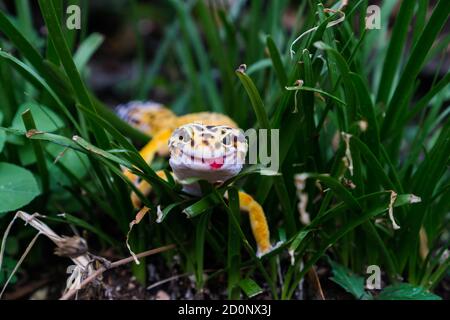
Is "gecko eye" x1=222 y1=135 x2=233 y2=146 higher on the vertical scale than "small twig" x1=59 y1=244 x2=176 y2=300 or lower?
higher

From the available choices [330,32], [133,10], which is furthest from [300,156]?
[133,10]

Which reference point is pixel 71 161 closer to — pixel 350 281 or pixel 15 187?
pixel 15 187

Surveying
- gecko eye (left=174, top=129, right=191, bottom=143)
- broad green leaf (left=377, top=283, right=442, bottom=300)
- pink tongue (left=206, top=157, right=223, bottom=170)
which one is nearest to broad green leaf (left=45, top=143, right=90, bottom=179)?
gecko eye (left=174, top=129, right=191, bottom=143)

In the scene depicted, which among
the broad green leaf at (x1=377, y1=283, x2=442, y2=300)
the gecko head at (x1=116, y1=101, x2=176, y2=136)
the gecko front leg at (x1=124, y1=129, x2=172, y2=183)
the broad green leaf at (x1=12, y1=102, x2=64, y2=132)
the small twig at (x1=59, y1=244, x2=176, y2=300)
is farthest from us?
the gecko head at (x1=116, y1=101, x2=176, y2=136)

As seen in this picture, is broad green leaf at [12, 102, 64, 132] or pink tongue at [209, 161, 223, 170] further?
broad green leaf at [12, 102, 64, 132]

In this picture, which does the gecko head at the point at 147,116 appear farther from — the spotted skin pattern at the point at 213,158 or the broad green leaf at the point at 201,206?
the broad green leaf at the point at 201,206

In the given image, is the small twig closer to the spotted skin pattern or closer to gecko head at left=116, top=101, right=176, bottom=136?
the spotted skin pattern

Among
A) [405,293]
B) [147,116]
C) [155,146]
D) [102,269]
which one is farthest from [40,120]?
[405,293]
